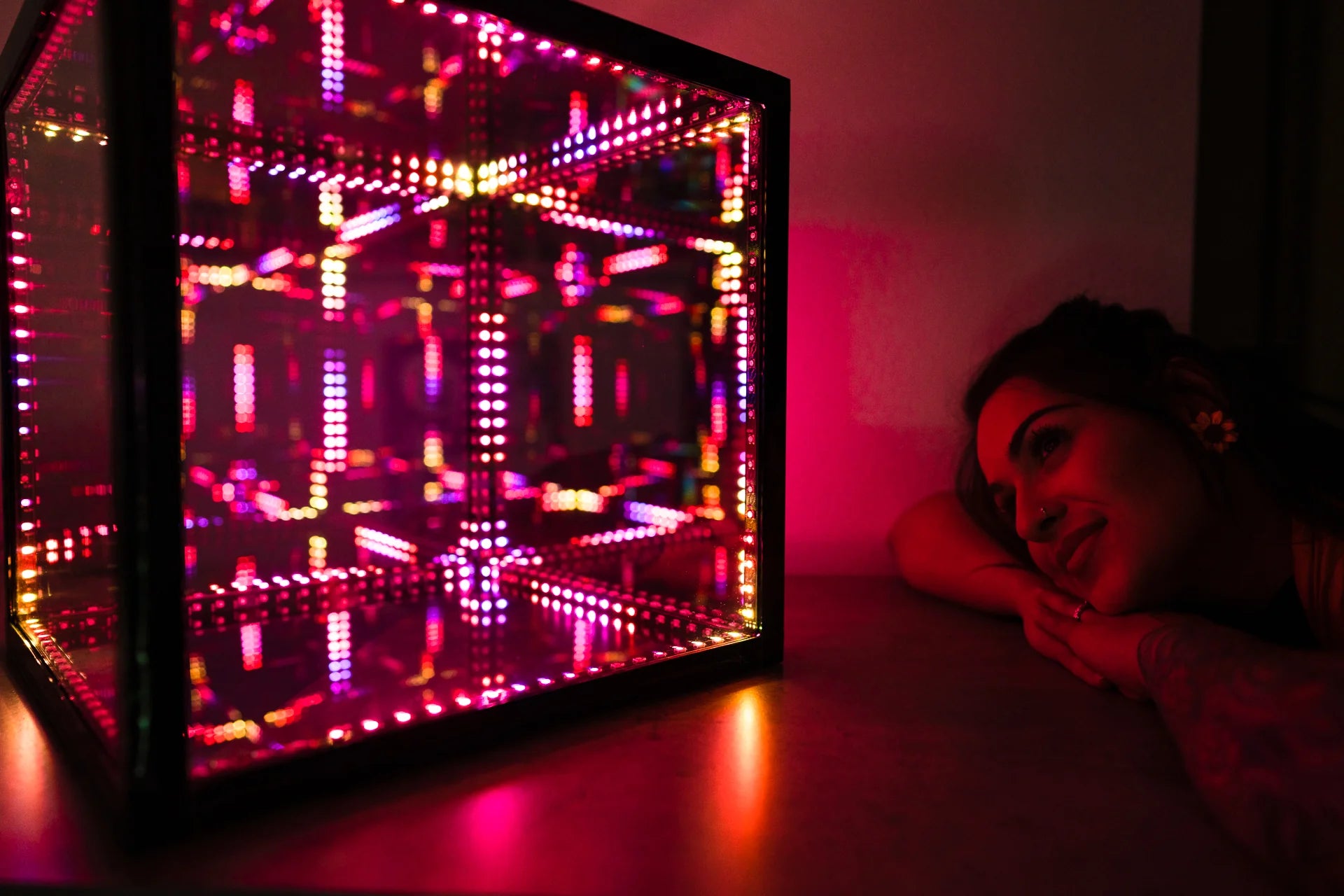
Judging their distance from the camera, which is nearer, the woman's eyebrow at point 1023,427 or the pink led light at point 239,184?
the woman's eyebrow at point 1023,427

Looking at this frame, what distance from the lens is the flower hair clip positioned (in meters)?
1.00

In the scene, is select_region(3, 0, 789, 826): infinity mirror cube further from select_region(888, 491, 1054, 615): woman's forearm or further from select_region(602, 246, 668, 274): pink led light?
select_region(888, 491, 1054, 615): woman's forearm

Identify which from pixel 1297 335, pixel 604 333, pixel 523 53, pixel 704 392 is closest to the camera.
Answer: pixel 523 53

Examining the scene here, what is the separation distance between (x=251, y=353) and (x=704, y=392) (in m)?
0.89

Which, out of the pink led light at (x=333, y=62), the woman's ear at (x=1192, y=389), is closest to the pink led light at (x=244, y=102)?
the pink led light at (x=333, y=62)

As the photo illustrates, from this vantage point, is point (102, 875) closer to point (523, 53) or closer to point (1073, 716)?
point (1073, 716)

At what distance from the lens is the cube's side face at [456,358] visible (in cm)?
108

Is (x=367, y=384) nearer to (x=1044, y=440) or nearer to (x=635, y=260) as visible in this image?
(x=635, y=260)

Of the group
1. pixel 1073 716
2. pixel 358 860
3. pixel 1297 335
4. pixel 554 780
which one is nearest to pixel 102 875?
pixel 358 860

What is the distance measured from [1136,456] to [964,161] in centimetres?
85

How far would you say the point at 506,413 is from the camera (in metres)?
1.59

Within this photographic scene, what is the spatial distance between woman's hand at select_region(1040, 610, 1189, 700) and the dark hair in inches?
7.4

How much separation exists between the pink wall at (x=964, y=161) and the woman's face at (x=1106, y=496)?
0.57 meters

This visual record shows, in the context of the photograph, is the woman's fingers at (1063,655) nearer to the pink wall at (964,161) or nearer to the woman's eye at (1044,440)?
the woman's eye at (1044,440)
